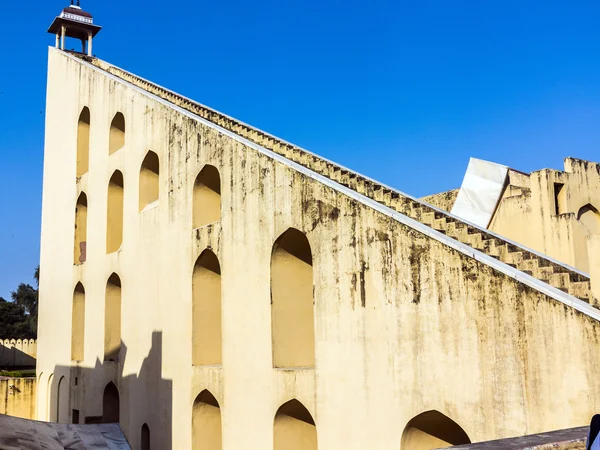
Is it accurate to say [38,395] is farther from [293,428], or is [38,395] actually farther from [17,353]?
[293,428]

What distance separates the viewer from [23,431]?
8.17m

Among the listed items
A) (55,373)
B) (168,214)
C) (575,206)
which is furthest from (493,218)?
(55,373)

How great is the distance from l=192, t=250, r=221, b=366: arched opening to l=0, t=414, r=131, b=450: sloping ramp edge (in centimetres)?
219

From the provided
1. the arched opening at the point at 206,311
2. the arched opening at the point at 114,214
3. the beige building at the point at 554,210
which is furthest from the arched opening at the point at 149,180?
the beige building at the point at 554,210

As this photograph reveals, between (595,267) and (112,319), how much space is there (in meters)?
10.3

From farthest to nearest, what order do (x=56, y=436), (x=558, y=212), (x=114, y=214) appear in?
(x=114, y=214)
(x=558, y=212)
(x=56, y=436)

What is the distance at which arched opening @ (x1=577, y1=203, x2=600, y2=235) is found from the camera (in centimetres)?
1251

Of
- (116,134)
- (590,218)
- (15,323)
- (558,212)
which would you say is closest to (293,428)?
(558,212)

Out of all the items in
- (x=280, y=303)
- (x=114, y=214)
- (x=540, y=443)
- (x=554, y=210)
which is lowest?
(x=540, y=443)

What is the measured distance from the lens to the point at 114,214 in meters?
14.0

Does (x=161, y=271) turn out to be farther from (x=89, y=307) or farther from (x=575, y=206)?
(x=575, y=206)

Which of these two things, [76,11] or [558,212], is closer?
[558,212]

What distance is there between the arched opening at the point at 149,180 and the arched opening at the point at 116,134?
191 centimetres

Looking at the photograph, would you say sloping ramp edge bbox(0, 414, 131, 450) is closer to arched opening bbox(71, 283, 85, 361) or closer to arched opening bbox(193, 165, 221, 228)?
arched opening bbox(71, 283, 85, 361)
